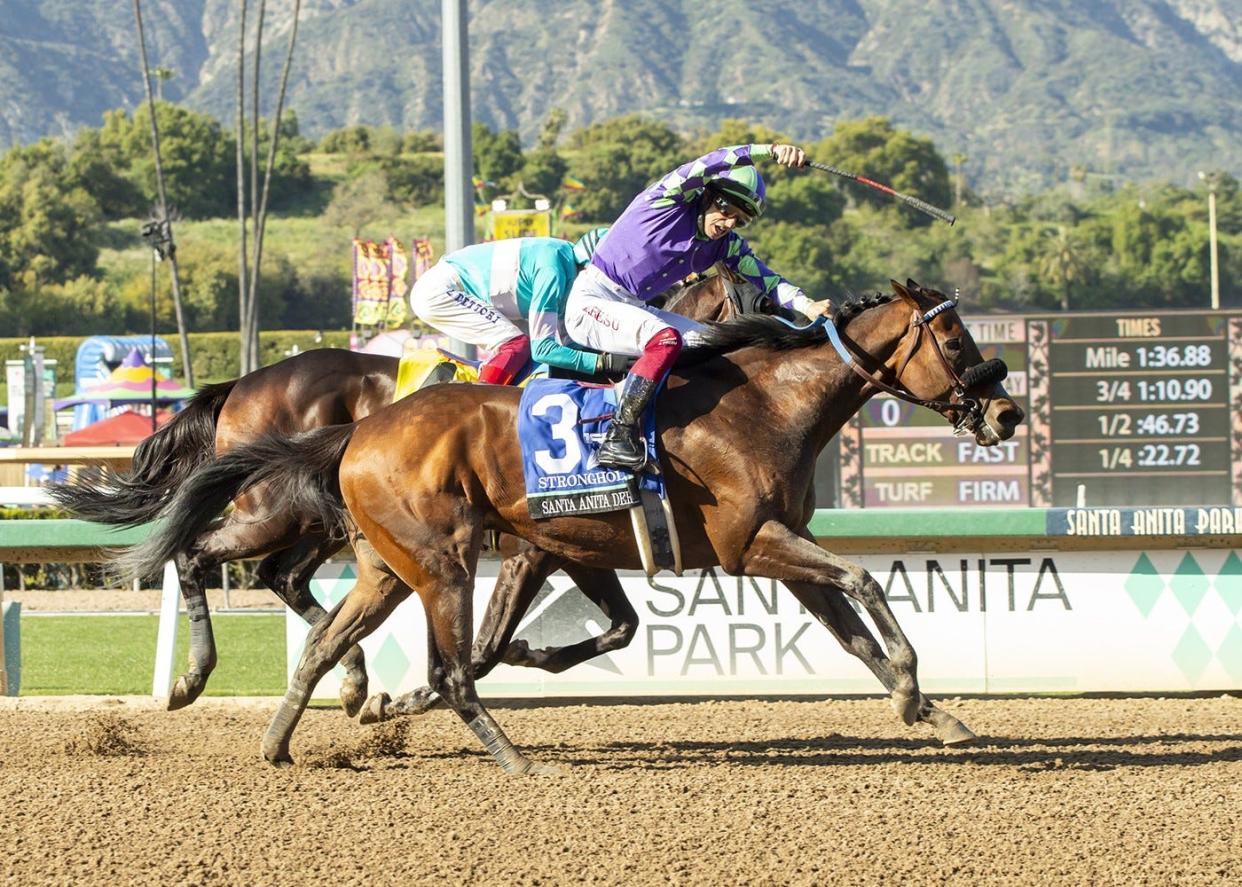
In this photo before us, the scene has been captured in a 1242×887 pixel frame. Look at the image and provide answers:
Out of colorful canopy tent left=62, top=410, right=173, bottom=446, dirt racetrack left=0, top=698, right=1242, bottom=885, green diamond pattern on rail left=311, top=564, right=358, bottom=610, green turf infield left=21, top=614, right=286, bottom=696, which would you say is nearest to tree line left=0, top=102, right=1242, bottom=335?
colorful canopy tent left=62, top=410, right=173, bottom=446

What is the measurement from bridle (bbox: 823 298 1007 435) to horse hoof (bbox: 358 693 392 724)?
88.7 inches

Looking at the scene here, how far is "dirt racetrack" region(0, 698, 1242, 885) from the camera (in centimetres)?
426

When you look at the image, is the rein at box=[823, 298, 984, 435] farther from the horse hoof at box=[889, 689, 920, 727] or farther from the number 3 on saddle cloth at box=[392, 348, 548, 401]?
the number 3 on saddle cloth at box=[392, 348, 548, 401]

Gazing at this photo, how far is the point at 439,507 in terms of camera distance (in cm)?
554

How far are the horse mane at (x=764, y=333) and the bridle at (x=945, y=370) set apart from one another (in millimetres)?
68

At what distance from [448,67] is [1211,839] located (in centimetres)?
559

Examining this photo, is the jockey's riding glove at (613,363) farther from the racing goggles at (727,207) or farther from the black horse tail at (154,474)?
the black horse tail at (154,474)

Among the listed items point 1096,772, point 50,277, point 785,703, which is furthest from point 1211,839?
point 50,277

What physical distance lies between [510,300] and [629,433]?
1.25 meters

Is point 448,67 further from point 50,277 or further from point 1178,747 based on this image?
point 50,277

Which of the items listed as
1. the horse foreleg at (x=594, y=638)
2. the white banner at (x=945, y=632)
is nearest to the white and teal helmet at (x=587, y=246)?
the horse foreleg at (x=594, y=638)

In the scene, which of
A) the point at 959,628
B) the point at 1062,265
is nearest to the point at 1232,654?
the point at 959,628

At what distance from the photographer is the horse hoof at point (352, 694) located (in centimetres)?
661

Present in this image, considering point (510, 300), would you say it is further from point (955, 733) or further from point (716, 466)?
point (955, 733)
